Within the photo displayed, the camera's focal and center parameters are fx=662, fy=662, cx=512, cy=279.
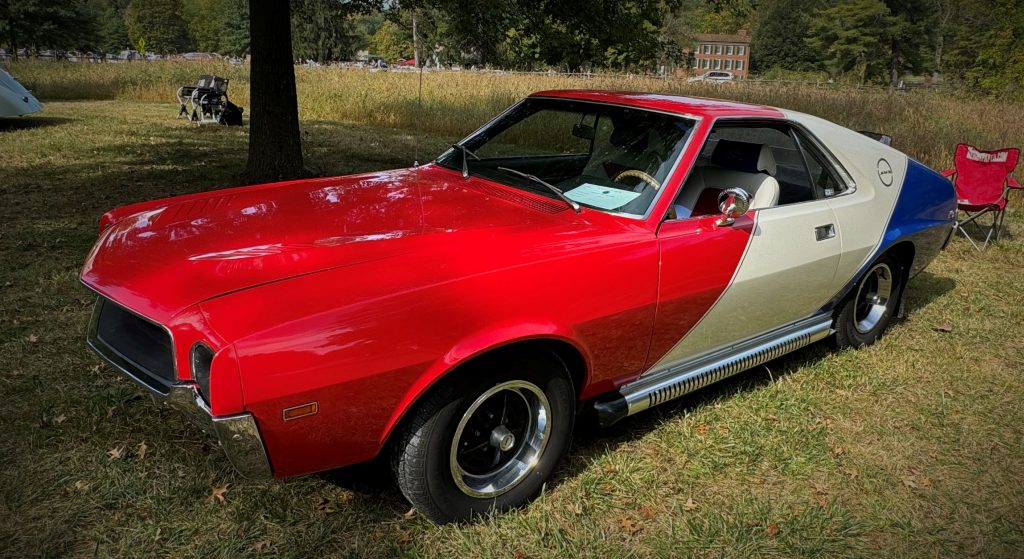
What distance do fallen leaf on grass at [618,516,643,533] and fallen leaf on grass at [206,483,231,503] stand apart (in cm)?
159

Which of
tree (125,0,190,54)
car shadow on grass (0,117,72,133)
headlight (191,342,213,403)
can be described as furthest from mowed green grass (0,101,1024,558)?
tree (125,0,190,54)

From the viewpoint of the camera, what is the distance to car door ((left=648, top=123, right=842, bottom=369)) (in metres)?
2.83

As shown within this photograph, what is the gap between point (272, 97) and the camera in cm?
833

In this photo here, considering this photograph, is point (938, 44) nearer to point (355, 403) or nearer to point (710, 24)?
point (710, 24)

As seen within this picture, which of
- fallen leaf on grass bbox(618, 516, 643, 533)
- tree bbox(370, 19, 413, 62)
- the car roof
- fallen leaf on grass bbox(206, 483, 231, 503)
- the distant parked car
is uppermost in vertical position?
tree bbox(370, 19, 413, 62)

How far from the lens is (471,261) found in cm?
A: 237

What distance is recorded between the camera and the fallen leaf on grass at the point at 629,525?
8.60 feet

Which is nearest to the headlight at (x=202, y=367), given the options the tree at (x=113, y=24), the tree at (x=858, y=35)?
the tree at (x=858, y=35)

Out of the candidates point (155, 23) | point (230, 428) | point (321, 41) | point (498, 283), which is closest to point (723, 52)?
point (321, 41)

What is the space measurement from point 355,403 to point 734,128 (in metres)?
2.34

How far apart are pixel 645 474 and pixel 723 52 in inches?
4376

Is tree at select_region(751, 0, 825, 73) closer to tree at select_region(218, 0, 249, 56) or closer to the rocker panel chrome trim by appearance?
tree at select_region(218, 0, 249, 56)

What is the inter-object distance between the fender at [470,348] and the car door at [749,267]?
0.66 m

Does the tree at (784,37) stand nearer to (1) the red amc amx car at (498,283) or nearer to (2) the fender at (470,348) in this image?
(1) the red amc amx car at (498,283)
